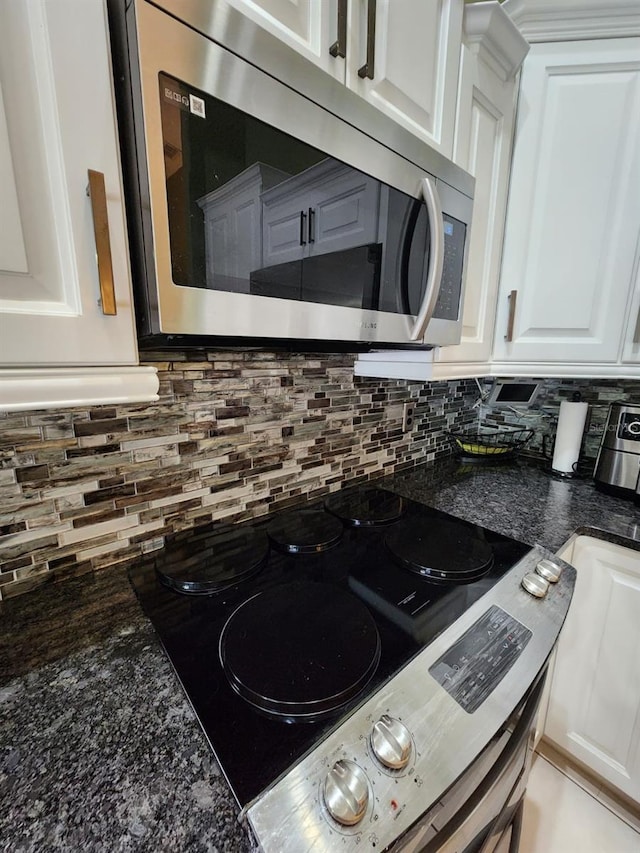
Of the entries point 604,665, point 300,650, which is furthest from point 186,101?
point 604,665

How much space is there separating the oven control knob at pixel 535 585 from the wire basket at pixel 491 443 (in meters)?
0.84

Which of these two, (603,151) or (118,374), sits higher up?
(603,151)

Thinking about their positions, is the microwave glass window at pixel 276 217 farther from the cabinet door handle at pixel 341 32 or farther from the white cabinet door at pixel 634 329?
the white cabinet door at pixel 634 329

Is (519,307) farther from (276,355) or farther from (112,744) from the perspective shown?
(112,744)

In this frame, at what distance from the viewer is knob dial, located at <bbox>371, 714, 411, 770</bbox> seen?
1.35ft

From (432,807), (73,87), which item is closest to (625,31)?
(73,87)

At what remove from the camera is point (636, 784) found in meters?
1.03

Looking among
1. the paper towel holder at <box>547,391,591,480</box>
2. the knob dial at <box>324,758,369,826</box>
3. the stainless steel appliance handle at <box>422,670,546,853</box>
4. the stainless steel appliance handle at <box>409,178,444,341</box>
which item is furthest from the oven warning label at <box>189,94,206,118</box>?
Answer: the paper towel holder at <box>547,391,591,480</box>

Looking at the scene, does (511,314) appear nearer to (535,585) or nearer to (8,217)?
(535,585)

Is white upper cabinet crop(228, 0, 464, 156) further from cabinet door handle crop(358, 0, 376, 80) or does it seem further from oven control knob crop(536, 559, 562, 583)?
oven control knob crop(536, 559, 562, 583)

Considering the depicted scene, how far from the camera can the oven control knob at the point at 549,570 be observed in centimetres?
76

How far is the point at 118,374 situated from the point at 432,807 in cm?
64

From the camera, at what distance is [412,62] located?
2.35 feet

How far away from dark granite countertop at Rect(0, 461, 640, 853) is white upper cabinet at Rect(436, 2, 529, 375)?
909mm
